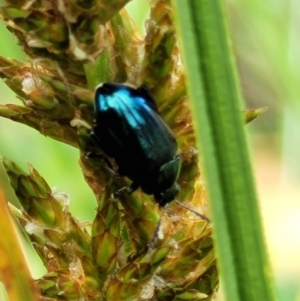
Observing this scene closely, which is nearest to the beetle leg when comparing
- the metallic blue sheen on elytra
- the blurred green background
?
the metallic blue sheen on elytra

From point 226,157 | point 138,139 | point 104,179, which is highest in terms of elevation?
point 138,139

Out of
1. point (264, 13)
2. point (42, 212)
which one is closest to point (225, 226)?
point (42, 212)

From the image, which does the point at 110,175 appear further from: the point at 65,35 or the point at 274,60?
the point at 274,60

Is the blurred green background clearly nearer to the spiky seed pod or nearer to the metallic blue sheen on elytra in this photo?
the metallic blue sheen on elytra

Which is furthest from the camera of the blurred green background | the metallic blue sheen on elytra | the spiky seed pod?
the blurred green background

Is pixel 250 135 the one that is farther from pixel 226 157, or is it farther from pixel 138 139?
pixel 226 157

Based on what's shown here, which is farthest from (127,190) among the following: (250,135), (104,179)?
(250,135)
